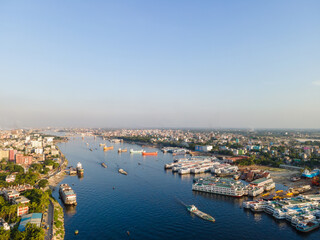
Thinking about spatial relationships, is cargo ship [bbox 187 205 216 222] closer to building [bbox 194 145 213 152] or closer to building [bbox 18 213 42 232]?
building [bbox 18 213 42 232]

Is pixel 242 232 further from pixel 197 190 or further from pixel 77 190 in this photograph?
pixel 77 190

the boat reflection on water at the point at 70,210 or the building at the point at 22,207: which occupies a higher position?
the building at the point at 22,207

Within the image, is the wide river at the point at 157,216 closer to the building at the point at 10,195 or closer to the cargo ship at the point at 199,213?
the cargo ship at the point at 199,213

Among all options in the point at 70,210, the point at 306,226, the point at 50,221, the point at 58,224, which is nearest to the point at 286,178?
the point at 306,226

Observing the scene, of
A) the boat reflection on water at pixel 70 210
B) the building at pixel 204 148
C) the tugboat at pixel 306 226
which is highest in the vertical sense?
the building at pixel 204 148

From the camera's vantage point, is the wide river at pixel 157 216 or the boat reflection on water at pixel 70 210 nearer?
the wide river at pixel 157 216

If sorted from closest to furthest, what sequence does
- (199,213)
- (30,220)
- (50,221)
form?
→ (30,220) < (50,221) < (199,213)

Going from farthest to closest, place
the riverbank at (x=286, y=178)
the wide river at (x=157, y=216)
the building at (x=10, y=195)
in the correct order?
the riverbank at (x=286, y=178) → the building at (x=10, y=195) → the wide river at (x=157, y=216)

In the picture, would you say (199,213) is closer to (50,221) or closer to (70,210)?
(70,210)

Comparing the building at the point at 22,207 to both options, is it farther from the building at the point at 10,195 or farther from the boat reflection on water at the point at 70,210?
the boat reflection on water at the point at 70,210

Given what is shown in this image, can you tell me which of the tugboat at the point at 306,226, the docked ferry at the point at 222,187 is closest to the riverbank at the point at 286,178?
the docked ferry at the point at 222,187

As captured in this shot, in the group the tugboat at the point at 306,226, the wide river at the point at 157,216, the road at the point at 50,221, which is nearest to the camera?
the road at the point at 50,221
